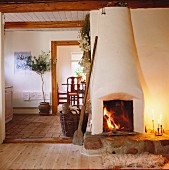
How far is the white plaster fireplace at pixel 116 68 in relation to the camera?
4.37m

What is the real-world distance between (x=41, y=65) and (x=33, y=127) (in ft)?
8.21

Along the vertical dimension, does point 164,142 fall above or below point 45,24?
below

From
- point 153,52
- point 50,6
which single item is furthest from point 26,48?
point 153,52

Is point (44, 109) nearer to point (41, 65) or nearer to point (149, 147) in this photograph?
point (41, 65)

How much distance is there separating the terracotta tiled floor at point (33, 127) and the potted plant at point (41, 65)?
31cm

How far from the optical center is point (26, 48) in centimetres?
866

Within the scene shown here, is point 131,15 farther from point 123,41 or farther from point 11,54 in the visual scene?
point 11,54

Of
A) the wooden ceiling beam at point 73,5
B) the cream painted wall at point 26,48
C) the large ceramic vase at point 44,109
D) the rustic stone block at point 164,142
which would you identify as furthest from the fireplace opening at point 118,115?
the cream painted wall at point 26,48

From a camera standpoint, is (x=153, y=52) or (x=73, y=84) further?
(x=73, y=84)

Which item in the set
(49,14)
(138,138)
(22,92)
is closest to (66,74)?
(22,92)

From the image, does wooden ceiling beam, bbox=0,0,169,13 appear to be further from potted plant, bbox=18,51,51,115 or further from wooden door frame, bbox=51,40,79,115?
wooden door frame, bbox=51,40,79,115

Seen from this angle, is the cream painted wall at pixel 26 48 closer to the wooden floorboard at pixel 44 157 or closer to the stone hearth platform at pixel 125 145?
the wooden floorboard at pixel 44 157

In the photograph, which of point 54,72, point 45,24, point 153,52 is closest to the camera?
point 153,52

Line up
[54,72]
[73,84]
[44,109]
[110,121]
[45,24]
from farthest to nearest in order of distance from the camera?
1. [73,84]
2. [54,72]
3. [44,109]
4. [45,24]
5. [110,121]
